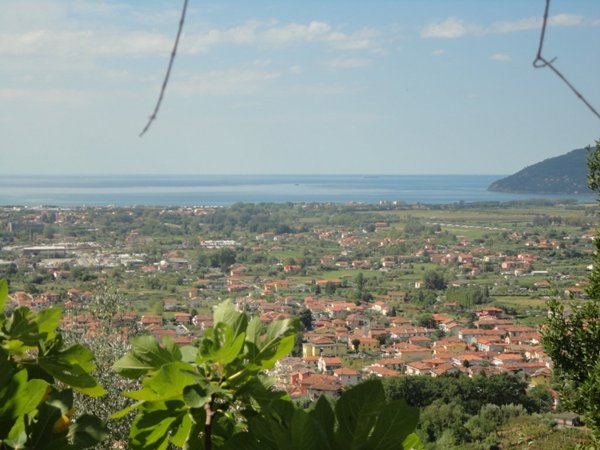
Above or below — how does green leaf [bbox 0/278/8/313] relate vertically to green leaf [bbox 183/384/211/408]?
above

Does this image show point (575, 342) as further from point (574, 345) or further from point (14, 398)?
point (14, 398)

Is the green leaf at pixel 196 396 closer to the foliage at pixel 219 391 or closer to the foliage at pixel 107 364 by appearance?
the foliage at pixel 219 391

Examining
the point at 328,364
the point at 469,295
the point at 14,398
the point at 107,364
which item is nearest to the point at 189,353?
the point at 14,398

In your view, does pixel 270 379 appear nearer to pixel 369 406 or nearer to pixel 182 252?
pixel 369 406

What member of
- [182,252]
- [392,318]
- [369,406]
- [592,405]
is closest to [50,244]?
[182,252]

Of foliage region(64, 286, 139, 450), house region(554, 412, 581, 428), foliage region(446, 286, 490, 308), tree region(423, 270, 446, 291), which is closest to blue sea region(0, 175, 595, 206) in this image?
tree region(423, 270, 446, 291)

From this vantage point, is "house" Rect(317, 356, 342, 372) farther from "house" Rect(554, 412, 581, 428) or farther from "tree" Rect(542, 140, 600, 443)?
"tree" Rect(542, 140, 600, 443)
